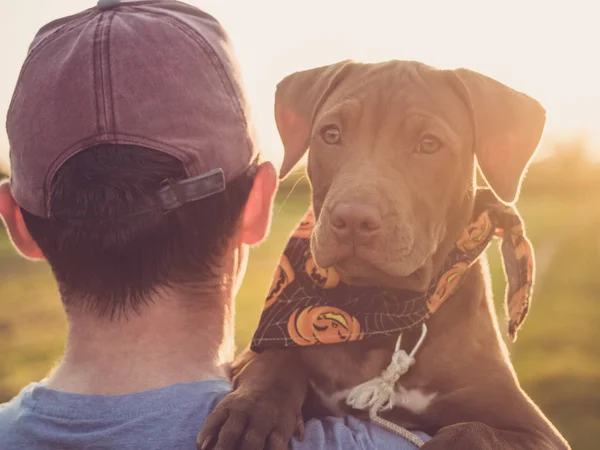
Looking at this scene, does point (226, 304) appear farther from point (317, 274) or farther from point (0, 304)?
point (0, 304)

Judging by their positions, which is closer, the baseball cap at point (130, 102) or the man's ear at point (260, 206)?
the baseball cap at point (130, 102)

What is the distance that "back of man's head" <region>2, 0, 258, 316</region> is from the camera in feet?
8.22

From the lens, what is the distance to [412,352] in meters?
3.08

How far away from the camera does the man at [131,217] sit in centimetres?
247

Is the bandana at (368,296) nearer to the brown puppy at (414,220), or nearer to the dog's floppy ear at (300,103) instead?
the brown puppy at (414,220)

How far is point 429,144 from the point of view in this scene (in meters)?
3.18

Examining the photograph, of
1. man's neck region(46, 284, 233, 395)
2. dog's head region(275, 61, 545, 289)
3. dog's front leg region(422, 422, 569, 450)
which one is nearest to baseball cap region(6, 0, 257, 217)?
man's neck region(46, 284, 233, 395)

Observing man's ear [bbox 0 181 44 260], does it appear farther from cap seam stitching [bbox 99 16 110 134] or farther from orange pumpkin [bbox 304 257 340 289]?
orange pumpkin [bbox 304 257 340 289]

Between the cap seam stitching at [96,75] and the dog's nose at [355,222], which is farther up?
the cap seam stitching at [96,75]

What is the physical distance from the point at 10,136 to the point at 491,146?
66.3 inches

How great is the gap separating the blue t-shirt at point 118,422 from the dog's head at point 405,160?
27.8 inches

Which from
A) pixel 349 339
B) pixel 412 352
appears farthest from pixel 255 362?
pixel 412 352

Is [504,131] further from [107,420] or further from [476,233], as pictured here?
[107,420]

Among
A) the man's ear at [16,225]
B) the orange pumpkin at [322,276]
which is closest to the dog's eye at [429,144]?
the orange pumpkin at [322,276]
